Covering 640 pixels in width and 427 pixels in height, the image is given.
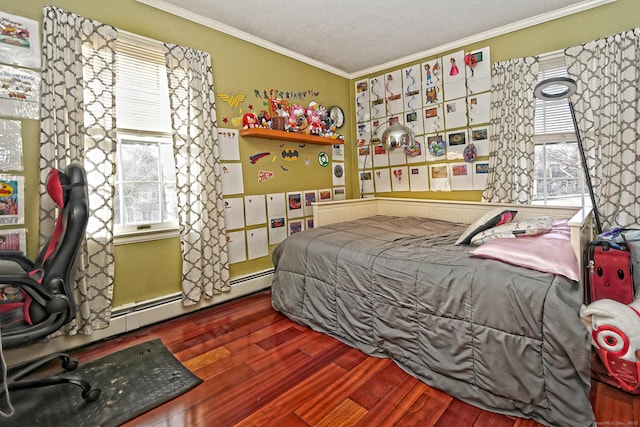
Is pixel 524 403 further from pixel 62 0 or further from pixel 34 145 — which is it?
pixel 62 0

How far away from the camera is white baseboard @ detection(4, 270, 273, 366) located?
1.81 meters

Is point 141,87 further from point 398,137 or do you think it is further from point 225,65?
point 398,137

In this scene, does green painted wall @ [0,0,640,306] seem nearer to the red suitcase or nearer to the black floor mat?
the black floor mat

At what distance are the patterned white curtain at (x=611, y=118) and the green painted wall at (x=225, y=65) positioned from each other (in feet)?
0.58

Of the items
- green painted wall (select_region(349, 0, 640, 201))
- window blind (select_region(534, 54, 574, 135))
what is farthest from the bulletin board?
window blind (select_region(534, 54, 574, 135))

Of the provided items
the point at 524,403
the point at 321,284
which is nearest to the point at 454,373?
the point at 524,403

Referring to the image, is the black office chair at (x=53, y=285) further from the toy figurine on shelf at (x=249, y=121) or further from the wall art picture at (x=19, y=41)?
the toy figurine on shelf at (x=249, y=121)

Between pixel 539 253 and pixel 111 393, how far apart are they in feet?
6.98

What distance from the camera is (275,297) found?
8.09 ft

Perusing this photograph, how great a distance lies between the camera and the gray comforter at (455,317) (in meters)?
1.22

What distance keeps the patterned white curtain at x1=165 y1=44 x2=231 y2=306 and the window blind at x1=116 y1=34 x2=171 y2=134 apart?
10 centimetres

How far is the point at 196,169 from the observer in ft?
7.87

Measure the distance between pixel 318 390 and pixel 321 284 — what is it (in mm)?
699

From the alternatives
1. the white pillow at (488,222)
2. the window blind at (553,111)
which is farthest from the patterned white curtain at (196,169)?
the window blind at (553,111)
